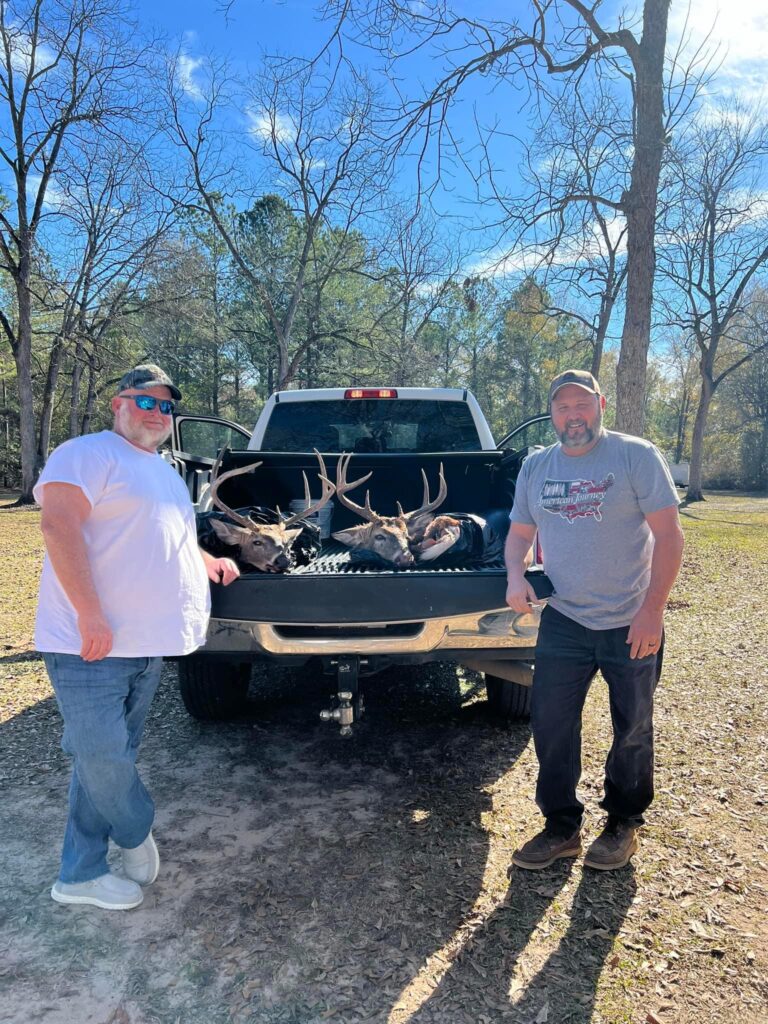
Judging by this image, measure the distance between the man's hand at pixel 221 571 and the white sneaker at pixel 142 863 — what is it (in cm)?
112

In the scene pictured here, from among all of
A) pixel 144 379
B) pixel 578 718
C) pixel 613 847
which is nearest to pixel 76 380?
pixel 144 379

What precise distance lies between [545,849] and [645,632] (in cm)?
109

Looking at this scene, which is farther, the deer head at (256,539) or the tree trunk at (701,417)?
the tree trunk at (701,417)

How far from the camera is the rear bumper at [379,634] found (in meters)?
3.29

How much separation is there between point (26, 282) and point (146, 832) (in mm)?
20585

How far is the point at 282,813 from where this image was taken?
3.45 metres

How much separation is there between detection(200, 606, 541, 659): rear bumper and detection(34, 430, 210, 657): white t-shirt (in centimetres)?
55

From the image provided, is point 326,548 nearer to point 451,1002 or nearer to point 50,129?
point 451,1002

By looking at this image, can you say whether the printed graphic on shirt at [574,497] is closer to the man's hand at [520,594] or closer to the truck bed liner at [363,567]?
the man's hand at [520,594]

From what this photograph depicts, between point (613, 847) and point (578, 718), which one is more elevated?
point (578, 718)

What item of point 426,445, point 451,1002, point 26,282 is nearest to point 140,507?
point 451,1002

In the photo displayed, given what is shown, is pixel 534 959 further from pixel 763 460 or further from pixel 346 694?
pixel 763 460

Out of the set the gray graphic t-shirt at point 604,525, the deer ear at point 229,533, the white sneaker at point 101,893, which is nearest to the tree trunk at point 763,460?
the gray graphic t-shirt at point 604,525

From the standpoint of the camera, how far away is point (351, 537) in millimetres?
4441
